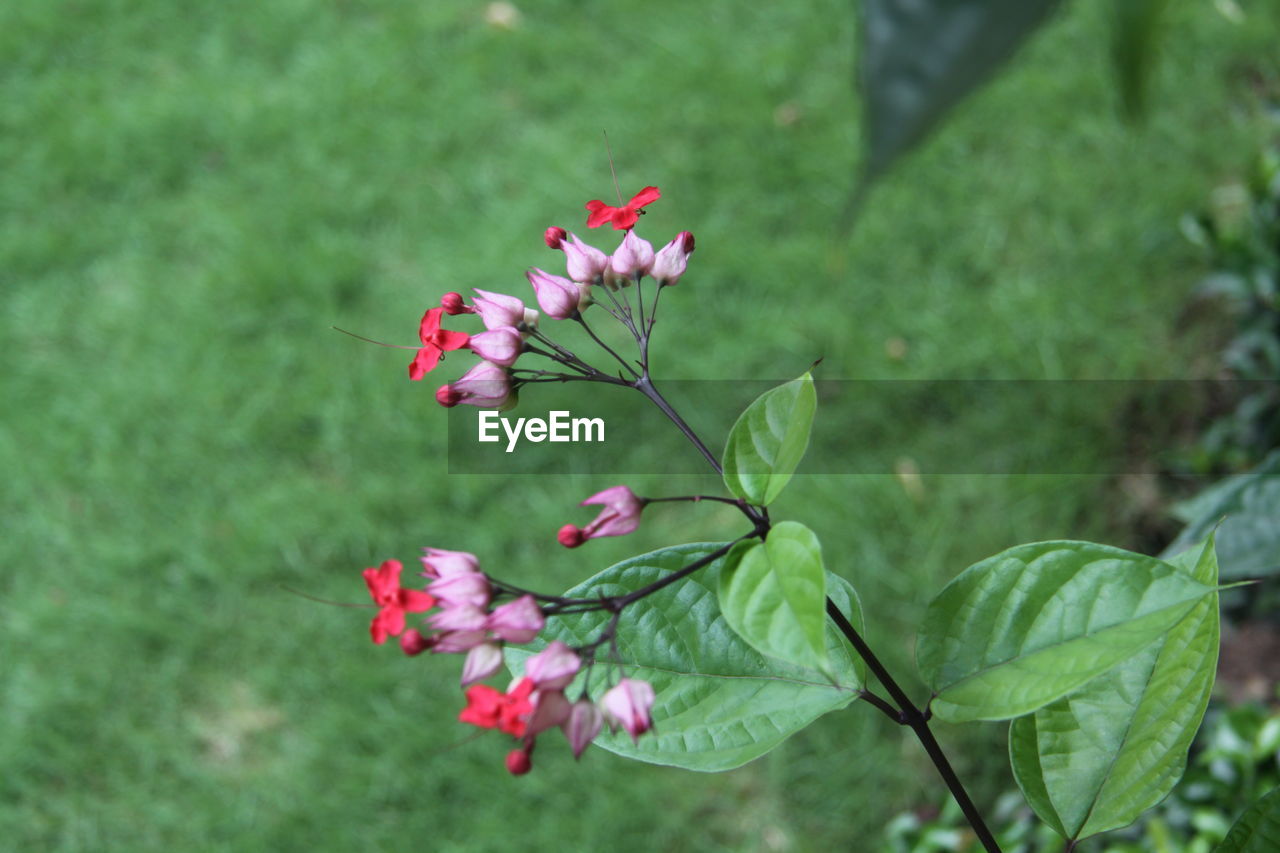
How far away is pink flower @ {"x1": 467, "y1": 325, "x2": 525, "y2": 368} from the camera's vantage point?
746mm

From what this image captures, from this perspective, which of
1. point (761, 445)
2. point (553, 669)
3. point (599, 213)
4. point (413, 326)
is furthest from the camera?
point (413, 326)

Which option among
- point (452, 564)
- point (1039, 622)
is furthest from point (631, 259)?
point (1039, 622)

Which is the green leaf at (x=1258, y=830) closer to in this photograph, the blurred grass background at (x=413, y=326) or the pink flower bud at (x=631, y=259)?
the pink flower bud at (x=631, y=259)

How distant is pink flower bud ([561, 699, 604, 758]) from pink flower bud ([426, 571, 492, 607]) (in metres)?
0.08

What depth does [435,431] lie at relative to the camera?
245 centimetres

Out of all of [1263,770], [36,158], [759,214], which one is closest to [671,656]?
[1263,770]

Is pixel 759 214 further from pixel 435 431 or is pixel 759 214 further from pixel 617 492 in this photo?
pixel 617 492

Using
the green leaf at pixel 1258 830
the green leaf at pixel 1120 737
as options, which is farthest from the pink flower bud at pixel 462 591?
the green leaf at pixel 1258 830

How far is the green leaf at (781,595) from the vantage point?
58 centimetres

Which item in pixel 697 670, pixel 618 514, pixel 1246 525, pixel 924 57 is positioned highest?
pixel 924 57

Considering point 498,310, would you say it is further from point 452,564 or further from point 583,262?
point 452,564

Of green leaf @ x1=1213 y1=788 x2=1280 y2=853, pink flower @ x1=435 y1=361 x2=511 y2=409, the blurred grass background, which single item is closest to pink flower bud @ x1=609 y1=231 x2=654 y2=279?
pink flower @ x1=435 y1=361 x2=511 y2=409

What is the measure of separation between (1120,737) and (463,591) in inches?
17.7

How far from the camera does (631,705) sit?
24.3 inches
